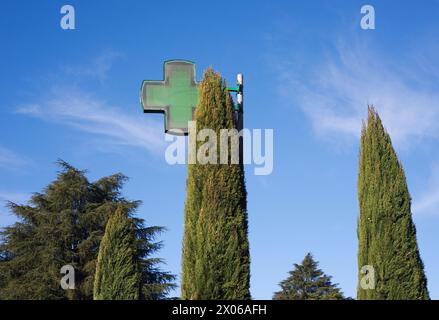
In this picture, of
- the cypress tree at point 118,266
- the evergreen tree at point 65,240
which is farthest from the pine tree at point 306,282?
the cypress tree at point 118,266

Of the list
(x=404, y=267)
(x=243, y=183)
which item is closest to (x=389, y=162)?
(x=404, y=267)

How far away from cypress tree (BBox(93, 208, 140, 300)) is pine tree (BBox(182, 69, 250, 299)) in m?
2.66

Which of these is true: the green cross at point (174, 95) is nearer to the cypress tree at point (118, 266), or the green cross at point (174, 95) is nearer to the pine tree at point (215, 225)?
the pine tree at point (215, 225)

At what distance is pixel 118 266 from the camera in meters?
13.6

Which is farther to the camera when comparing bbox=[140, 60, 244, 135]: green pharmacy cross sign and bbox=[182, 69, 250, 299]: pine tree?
bbox=[140, 60, 244, 135]: green pharmacy cross sign

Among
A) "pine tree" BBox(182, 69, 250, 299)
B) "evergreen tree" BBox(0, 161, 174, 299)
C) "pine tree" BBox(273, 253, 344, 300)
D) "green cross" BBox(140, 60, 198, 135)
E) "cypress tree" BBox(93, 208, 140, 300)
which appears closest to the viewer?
"pine tree" BBox(182, 69, 250, 299)

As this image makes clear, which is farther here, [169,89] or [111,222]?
[111,222]

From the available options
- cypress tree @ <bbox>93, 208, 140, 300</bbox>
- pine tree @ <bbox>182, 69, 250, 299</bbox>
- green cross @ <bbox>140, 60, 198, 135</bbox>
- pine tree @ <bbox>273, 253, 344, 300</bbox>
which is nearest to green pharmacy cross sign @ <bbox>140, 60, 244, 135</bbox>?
green cross @ <bbox>140, 60, 198, 135</bbox>

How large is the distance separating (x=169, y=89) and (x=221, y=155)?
1.72 metres

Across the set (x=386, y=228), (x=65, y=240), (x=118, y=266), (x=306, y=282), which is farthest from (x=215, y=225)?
(x=306, y=282)

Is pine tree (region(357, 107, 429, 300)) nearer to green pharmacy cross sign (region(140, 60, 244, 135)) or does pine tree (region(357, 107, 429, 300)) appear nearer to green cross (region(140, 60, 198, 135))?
green pharmacy cross sign (region(140, 60, 244, 135))

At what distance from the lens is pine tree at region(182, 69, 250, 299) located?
1109 centimetres
